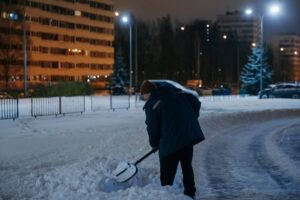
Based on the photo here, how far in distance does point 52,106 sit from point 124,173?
2096 centimetres

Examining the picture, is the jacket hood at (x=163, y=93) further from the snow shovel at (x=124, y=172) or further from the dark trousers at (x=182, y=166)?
the snow shovel at (x=124, y=172)

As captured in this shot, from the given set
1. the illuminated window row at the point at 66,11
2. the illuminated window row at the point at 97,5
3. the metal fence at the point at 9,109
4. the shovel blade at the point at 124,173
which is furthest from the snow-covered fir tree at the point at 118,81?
the shovel blade at the point at 124,173

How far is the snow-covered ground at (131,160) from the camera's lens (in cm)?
924

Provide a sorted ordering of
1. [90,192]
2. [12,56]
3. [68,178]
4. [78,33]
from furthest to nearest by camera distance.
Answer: [78,33]
[12,56]
[68,178]
[90,192]

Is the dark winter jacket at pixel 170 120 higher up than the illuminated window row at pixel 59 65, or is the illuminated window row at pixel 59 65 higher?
the illuminated window row at pixel 59 65

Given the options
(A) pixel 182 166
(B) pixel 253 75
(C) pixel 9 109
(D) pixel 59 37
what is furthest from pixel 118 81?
(A) pixel 182 166

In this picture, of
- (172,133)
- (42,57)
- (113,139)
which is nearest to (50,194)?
(172,133)

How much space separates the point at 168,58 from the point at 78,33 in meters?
22.8

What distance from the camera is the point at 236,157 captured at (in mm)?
13758

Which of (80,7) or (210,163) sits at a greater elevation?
(80,7)

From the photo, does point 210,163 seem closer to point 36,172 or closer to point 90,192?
point 36,172

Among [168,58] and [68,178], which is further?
[168,58]

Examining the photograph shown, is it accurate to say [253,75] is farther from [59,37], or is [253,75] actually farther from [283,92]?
[59,37]

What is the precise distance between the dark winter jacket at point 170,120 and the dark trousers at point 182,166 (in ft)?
0.44
